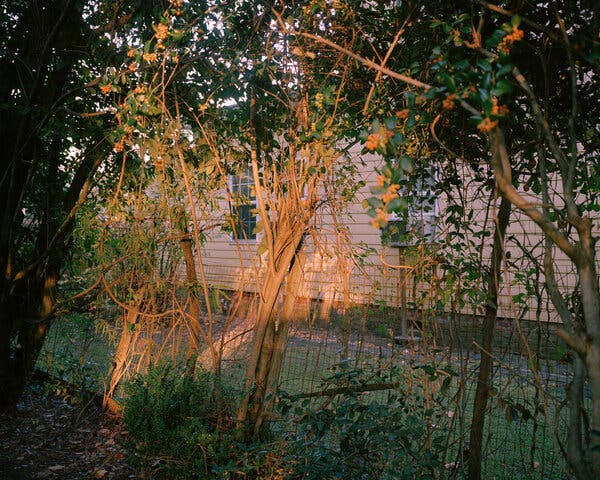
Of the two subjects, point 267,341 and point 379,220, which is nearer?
point 379,220

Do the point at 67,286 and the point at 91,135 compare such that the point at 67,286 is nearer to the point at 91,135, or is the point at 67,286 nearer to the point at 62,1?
the point at 91,135

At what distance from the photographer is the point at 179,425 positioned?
3.77 meters

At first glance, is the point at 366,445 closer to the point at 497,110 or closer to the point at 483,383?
the point at 483,383

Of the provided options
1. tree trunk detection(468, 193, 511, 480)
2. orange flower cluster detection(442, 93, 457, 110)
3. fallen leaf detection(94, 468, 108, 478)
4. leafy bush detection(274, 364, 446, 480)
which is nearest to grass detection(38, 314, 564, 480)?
tree trunk detection(468, 193, 511, 480)

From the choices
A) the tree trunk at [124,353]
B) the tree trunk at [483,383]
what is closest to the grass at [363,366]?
the tree trunk at [124,353]

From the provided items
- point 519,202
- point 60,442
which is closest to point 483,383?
point 519,202

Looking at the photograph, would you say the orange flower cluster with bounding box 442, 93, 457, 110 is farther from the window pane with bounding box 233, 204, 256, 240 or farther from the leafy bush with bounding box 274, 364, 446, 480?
the window pane with bounding box 233, 204, 256, 240

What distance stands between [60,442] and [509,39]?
4.81 m

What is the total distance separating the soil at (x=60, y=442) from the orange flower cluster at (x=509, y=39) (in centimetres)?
371

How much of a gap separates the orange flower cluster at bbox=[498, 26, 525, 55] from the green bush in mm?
2787

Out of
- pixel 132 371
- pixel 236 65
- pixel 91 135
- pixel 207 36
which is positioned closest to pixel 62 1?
pixel 91 135

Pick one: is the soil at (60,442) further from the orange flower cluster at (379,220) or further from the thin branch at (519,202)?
the thin branch at (519,202)

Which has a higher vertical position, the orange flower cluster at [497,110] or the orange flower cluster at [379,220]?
the orange flower cluster at [497,110]

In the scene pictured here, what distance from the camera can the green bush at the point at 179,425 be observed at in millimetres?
3449
